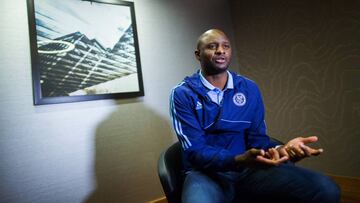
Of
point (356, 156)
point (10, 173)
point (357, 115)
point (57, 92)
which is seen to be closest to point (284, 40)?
point (357, 115)

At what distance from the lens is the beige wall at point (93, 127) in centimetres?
146

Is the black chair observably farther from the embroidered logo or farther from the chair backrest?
the embroidered logo

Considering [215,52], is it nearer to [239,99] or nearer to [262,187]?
[239,99]

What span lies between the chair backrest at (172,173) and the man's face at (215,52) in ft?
1.45

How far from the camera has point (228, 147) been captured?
1200 millimetres

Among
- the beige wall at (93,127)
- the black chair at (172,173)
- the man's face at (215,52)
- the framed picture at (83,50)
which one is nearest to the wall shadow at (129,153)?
the beige wall at (93,127)

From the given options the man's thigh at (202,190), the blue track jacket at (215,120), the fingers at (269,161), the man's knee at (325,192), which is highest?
the blue track jacket at (215,120)

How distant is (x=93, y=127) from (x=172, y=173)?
0.79m

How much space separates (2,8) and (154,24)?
3.25 feet

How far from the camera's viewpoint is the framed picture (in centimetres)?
155

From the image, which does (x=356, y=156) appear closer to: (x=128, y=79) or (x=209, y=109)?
(x=209, y=109)

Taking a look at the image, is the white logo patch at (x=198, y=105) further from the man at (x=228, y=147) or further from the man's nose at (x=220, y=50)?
the man's nose at (x=220, y=50)

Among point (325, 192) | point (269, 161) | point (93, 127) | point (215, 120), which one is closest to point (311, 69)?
point (215, 120)

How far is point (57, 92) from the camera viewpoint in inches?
62.3
